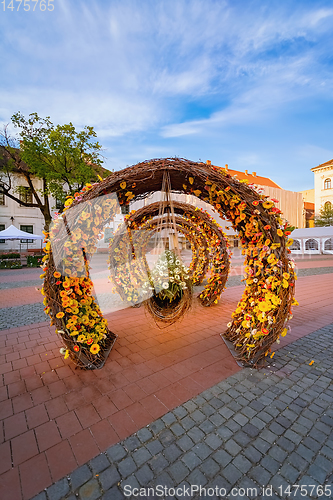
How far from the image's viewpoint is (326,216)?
31156 millimetres

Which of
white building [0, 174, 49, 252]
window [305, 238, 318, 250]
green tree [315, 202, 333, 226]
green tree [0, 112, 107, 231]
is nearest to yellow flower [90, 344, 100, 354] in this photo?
green tree [0, 112, 107, 231]

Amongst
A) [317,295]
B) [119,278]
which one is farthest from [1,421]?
[317,295]

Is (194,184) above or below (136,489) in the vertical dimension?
above

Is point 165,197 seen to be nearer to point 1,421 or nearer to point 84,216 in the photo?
point 84,216

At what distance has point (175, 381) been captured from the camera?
2775 mm

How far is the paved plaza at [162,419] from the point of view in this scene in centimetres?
169

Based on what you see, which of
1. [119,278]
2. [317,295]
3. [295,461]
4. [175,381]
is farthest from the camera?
[317,295]

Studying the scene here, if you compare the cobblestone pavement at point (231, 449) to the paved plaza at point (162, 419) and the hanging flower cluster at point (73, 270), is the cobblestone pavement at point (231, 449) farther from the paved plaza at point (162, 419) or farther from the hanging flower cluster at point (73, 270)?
the hanging flower cluster at point (73, 270)

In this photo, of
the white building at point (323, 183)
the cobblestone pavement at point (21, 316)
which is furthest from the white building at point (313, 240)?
the cobblestone pavement at point (21, 316)

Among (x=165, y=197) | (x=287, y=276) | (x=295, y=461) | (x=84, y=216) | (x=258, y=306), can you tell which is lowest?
(x=295, y=461)

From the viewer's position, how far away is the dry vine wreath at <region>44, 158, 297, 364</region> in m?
2.83

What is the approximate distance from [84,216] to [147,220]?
3.06 m

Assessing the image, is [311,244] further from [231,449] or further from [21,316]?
[231,449]

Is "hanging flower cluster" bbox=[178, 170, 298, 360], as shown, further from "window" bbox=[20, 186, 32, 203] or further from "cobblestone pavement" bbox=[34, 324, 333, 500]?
"window" bbox=[20, 186, 32, 203]
